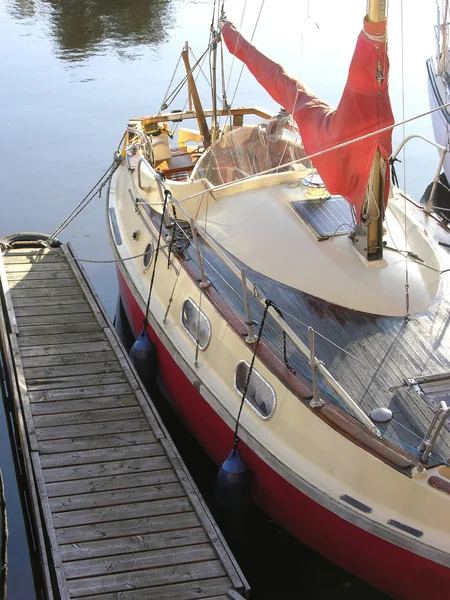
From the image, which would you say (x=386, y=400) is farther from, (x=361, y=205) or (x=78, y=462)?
(x=78, y=462)

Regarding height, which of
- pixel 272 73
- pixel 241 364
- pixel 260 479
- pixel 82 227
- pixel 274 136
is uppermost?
pixel 272 73

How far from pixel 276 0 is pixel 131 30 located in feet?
26.6

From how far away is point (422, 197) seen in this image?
20641 millimetres

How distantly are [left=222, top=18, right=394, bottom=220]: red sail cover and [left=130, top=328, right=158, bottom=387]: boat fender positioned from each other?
376 centimetres

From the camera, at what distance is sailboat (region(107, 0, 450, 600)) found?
26.5 feet

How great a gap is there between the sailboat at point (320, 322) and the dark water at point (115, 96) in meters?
0.92

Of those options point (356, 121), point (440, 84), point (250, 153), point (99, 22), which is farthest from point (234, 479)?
point (99, 22)

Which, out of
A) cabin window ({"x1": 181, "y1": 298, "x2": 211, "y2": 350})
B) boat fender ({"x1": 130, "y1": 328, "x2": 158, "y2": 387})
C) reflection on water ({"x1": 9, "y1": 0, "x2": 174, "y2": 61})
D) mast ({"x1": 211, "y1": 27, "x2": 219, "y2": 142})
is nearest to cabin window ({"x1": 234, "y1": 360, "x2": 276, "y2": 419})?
cabin window ({"x1": 181, "y1": 298, "x2": 211, "y2": 350})

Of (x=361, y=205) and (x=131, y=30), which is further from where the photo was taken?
(x=131, y=30)

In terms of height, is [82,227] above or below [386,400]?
below

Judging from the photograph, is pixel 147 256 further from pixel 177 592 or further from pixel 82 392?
pixel 177 592

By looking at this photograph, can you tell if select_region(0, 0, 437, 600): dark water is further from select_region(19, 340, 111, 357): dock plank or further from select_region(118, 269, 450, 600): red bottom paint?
select_region(19, 340, 111, 357): dock plank

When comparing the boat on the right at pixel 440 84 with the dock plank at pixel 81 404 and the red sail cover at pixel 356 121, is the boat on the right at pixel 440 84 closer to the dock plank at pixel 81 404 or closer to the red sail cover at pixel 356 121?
the red sail cover at pixel 356 121

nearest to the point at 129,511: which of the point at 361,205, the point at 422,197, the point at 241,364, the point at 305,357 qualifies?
the point at 241,364
